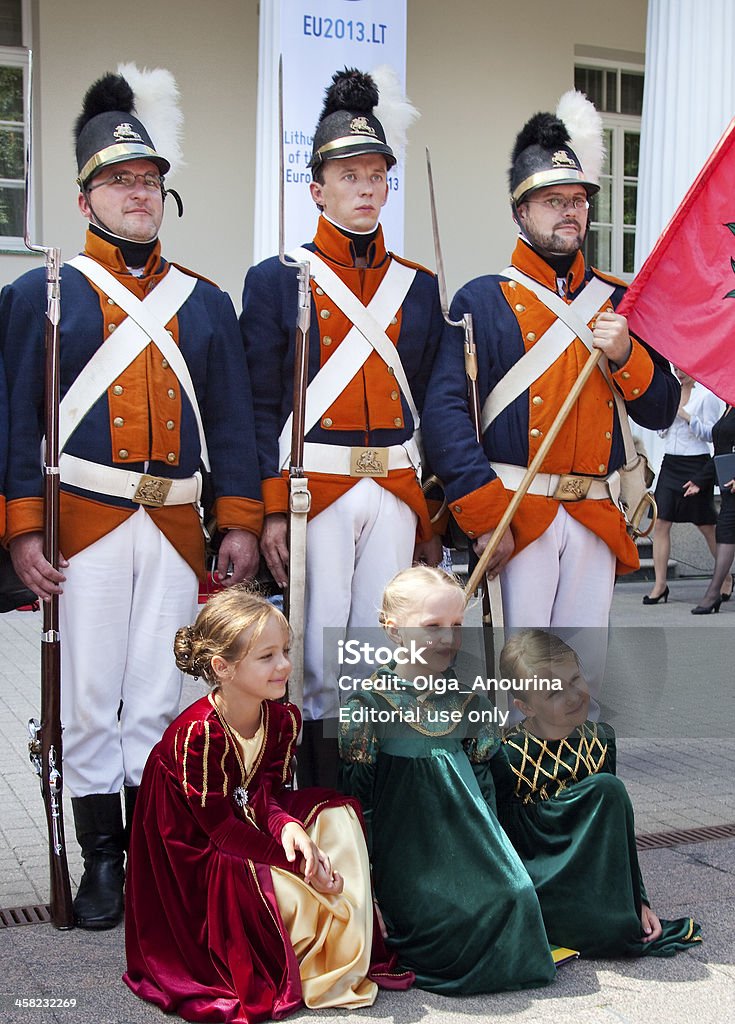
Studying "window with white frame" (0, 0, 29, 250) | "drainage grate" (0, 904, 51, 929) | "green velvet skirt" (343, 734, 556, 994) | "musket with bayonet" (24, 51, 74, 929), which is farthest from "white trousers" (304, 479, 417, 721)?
"window with white frame" (0, 0, 29, 250)

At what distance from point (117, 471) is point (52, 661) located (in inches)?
19.6

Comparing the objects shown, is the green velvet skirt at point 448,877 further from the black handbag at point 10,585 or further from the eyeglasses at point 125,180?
the eyeglasses at point 125,180

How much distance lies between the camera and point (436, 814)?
121 inches

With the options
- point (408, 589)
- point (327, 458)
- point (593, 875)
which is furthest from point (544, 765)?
point (327, 458)

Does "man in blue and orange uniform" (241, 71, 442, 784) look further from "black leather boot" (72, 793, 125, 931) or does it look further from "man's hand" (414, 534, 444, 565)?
"black leather boot" (72, 793, 125, 931)

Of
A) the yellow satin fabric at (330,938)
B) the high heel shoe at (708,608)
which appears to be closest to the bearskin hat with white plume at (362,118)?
the yellow satin fabric at (330,938)

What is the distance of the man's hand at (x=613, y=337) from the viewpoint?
3.71 metres

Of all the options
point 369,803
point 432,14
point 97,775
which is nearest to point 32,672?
point 97,775

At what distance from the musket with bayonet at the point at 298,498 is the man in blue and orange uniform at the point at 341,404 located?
10cm

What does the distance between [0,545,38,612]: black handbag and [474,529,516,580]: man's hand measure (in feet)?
3.98

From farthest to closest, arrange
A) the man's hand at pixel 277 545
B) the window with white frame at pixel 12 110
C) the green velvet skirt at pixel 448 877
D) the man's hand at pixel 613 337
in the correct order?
the window with white frame at pixel 12 110 → the man's hand at pixel 613 337 → the man's hand at pixel 277 545 → the green velvet skirt at pixel 448 877

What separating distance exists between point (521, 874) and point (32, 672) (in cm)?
414

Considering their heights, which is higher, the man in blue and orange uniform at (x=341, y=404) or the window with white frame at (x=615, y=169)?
the window with white frame at (x=615, y=169)

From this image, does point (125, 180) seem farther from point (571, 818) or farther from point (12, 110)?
point (12, 110)
